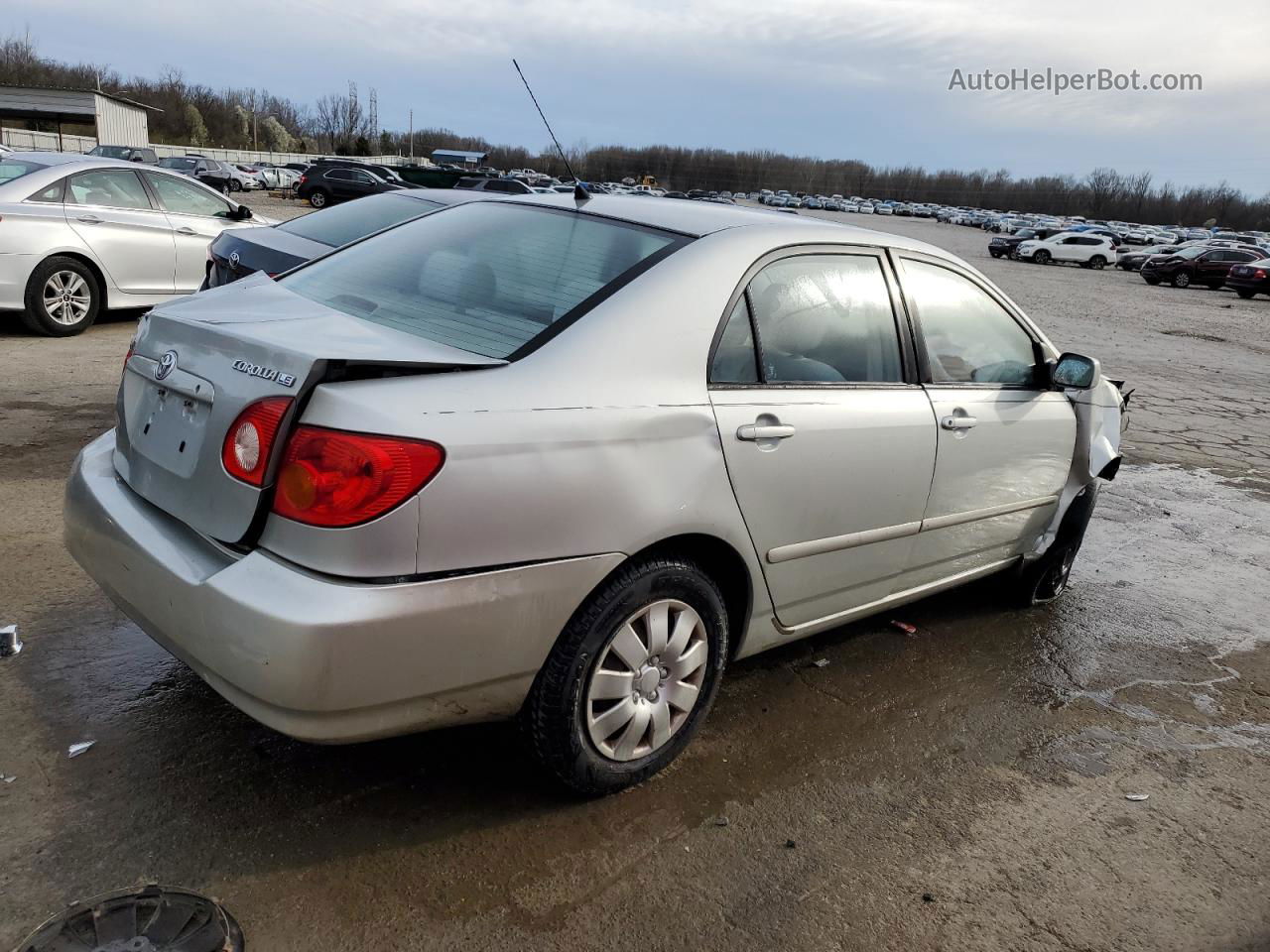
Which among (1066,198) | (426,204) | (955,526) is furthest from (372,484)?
(1066,198)

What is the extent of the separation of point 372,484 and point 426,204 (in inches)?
217

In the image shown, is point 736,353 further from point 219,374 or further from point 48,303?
point 48,303

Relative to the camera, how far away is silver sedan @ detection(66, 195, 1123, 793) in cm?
223

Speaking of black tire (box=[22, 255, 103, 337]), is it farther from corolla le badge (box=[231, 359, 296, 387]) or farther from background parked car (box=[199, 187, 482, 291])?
corolla le badge (box=[231, 359, 296, 387])

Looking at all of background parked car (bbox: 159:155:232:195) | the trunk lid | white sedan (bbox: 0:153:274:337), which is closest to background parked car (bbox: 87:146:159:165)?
background parked car (bbox: 159:155:232:195)

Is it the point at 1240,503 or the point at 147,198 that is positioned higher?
the point at 147,198

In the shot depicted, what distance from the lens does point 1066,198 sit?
132 m

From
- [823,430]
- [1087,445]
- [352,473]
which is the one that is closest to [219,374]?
[352,473]

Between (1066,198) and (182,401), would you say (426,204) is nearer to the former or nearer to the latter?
(182,401)

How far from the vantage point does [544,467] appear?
7.81 ft

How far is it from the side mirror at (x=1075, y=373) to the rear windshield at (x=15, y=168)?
8605mm

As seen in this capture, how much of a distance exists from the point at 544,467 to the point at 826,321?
137 centimetres

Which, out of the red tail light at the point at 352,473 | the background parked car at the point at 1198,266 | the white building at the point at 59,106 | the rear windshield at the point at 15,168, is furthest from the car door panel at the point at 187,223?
the white building at the point at 59,106

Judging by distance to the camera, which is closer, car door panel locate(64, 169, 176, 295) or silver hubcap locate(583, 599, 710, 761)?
silver hubcap locate(583, 599, 710, 761)
